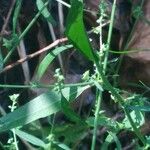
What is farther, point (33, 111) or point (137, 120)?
point (137, 120)

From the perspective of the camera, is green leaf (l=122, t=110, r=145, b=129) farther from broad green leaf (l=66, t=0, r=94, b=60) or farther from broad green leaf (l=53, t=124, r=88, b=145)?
broad green leaf (l=66, t=0, r=94, b=60)

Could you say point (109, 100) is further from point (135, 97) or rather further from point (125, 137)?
point (135, 97)

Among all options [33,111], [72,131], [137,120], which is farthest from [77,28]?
[72,131]

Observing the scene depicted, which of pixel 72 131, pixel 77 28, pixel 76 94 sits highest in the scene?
pixel 77 28

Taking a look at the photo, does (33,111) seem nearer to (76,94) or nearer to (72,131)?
(76,94)

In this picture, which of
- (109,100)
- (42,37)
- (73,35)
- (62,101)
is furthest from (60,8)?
(73,35)

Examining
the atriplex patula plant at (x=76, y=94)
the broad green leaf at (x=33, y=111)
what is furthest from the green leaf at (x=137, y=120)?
the broad green leaf at (x=33, y=111)
